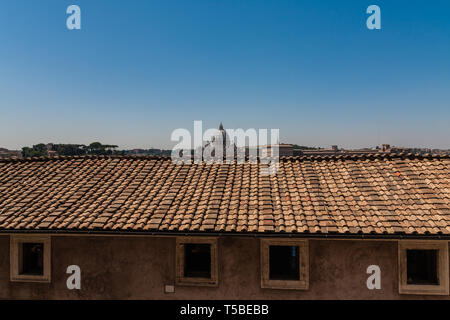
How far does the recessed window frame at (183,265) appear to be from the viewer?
6918 mm

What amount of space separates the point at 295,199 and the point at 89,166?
7.62 m

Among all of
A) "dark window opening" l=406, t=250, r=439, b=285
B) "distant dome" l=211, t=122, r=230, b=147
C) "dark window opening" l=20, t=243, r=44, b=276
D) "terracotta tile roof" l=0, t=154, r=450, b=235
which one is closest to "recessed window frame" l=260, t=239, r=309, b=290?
"terracotta tile roof" l=0, t=154, r=450, b=235

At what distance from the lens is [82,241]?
23.7 feet

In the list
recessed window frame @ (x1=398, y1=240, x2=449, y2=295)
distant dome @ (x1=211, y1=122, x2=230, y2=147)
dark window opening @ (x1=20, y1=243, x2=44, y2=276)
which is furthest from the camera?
distant dome @ (x1=211, y1=122, x2=230, y2=147)

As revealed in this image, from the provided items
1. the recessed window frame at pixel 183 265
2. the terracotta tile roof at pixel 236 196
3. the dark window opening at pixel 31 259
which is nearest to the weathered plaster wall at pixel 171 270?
the recessed window frame at pixel 183 265

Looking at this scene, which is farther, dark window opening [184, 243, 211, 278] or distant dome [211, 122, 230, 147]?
distant dome [211, 122, 230, 147]

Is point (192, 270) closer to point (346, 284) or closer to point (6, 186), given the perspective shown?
point (346, 284)

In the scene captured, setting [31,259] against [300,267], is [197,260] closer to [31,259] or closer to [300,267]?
[300,267]

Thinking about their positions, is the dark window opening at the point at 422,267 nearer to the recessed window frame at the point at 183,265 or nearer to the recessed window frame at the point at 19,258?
the recessed window frame at the point at 183,265

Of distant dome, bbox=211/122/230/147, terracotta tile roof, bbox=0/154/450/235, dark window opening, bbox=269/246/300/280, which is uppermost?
distant dome, bbox=211/122/230/147

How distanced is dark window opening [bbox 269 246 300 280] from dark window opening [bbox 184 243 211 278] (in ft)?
5.74

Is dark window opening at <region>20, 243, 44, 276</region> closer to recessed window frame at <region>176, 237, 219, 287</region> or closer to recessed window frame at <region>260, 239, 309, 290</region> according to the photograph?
recessed window frame at <region>176, 237, 219, 287</region>

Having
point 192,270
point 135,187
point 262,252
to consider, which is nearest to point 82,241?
point 135,187

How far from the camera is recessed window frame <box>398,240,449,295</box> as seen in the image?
656 cm
